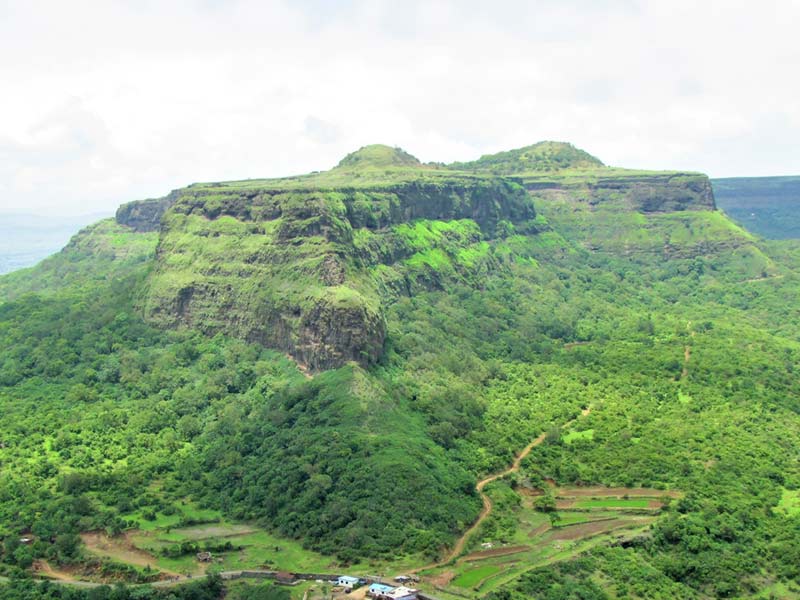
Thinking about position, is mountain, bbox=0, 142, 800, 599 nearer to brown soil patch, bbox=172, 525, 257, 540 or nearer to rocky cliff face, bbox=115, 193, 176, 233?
brown soil patch, bbox=172, 525, 257, 540

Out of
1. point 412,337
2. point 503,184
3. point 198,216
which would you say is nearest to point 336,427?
point 412,337

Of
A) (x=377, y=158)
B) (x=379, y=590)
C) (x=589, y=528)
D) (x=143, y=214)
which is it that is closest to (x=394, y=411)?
(x=589, y=528)

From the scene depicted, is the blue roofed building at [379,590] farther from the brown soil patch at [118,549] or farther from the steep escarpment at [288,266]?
the steep escarpment at [288,266]

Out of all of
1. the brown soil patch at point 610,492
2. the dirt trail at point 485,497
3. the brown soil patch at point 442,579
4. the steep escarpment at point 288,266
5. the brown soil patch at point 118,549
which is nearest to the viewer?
the brown soil patch at point 442,579

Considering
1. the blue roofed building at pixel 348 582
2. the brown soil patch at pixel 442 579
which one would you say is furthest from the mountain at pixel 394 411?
the blue roofed building at pixel 348 582

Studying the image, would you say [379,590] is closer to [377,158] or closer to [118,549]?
[118,549]

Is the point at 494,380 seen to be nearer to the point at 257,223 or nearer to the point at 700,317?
the point at 257,223

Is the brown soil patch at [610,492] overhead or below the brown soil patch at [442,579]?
below
